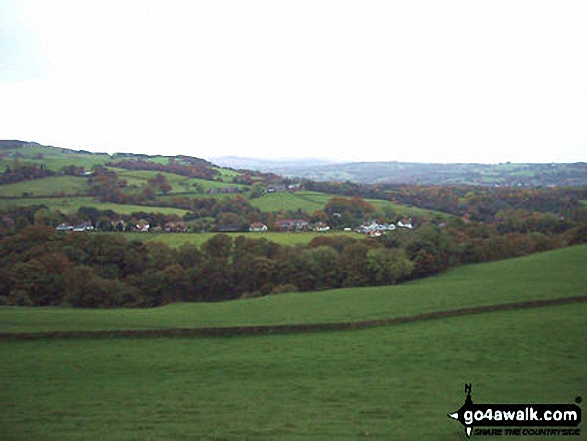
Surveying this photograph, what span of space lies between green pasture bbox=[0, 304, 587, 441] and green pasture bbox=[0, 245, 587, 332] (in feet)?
7.01

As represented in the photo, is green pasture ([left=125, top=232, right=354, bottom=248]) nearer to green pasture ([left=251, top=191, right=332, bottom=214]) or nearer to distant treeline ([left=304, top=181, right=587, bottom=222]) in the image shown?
green pasture ([left=251, top=191, right=332, bottom=214])

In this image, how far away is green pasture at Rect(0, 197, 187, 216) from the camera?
66.6 meters

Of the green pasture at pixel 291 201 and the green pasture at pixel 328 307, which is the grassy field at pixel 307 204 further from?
the green pasture at pixel 328 307

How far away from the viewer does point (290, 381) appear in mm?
17156

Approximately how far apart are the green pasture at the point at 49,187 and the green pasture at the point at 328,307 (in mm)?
47364

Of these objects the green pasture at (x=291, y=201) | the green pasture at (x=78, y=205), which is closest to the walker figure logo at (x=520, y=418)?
the green pasture at (x=78, y=205)

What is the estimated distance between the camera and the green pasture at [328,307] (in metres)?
26.2

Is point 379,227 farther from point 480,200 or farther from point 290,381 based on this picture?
point 290,381

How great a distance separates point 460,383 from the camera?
16156mm

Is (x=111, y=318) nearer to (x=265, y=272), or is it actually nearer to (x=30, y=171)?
(x=265, y=272)

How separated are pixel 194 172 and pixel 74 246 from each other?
211 ft

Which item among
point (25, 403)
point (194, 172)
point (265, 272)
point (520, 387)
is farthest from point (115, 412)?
point (194, 172)

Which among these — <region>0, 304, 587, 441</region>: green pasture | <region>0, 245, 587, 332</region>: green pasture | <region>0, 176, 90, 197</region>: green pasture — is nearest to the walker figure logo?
<region>0, 304, 587, 441</region>: green pasture

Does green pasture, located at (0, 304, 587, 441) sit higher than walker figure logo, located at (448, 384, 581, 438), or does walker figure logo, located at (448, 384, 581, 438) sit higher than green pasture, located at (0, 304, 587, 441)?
walker figure logo, located at (448, 384, 581, 438)
